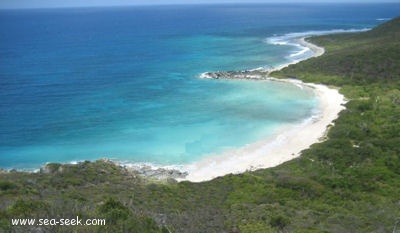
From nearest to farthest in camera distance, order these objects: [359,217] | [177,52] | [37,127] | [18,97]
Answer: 1. [359,217]
2. [37,127]
3. [18,97]
4. [177,52]

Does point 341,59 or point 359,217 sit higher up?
point 341,59

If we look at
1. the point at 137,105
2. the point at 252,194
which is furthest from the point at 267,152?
the point at 137,105

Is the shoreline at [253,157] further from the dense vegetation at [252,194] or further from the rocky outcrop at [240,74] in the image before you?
the rocky outcrop at [240,74]

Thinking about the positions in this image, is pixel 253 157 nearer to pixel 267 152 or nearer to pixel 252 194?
pixel 267 152

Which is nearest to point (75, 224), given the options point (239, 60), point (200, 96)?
point (200, 96)

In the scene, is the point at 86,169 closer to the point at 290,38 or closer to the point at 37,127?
the point at 37,127

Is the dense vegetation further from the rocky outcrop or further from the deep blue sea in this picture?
the rocky outcrop
